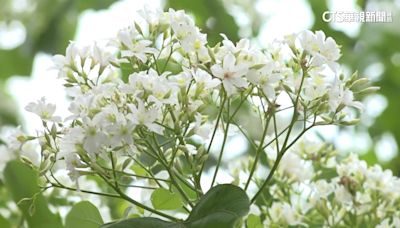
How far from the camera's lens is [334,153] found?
1.28 meters

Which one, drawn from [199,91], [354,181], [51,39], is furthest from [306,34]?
[51,39]

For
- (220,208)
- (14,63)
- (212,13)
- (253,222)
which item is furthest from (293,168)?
(14,63)

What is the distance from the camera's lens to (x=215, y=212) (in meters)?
0.88

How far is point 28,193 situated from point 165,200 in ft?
1.18

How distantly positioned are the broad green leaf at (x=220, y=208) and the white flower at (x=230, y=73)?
0.11 metres

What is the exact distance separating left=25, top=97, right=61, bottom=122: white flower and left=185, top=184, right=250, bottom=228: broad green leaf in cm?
21

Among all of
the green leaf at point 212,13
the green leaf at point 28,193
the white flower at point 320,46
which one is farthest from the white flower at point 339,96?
the green leaf at point 212,13

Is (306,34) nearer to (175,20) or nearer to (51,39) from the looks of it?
(175,20)

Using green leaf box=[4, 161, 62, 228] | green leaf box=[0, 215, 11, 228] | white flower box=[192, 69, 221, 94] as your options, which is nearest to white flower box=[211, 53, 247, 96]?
white flower box=[192, 69, 221, 94]

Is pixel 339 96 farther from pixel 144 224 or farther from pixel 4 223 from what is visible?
pixel 4 223

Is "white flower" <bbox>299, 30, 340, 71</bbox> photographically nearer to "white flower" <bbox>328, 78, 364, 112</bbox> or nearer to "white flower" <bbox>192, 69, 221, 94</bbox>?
"white flower" <bbox>328, 78, 364, 112</bbox>

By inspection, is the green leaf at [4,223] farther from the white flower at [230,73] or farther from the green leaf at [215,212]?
the white flower at [230,73]

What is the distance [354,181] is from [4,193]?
664mm

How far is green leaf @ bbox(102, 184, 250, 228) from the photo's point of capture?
0.87 metres
